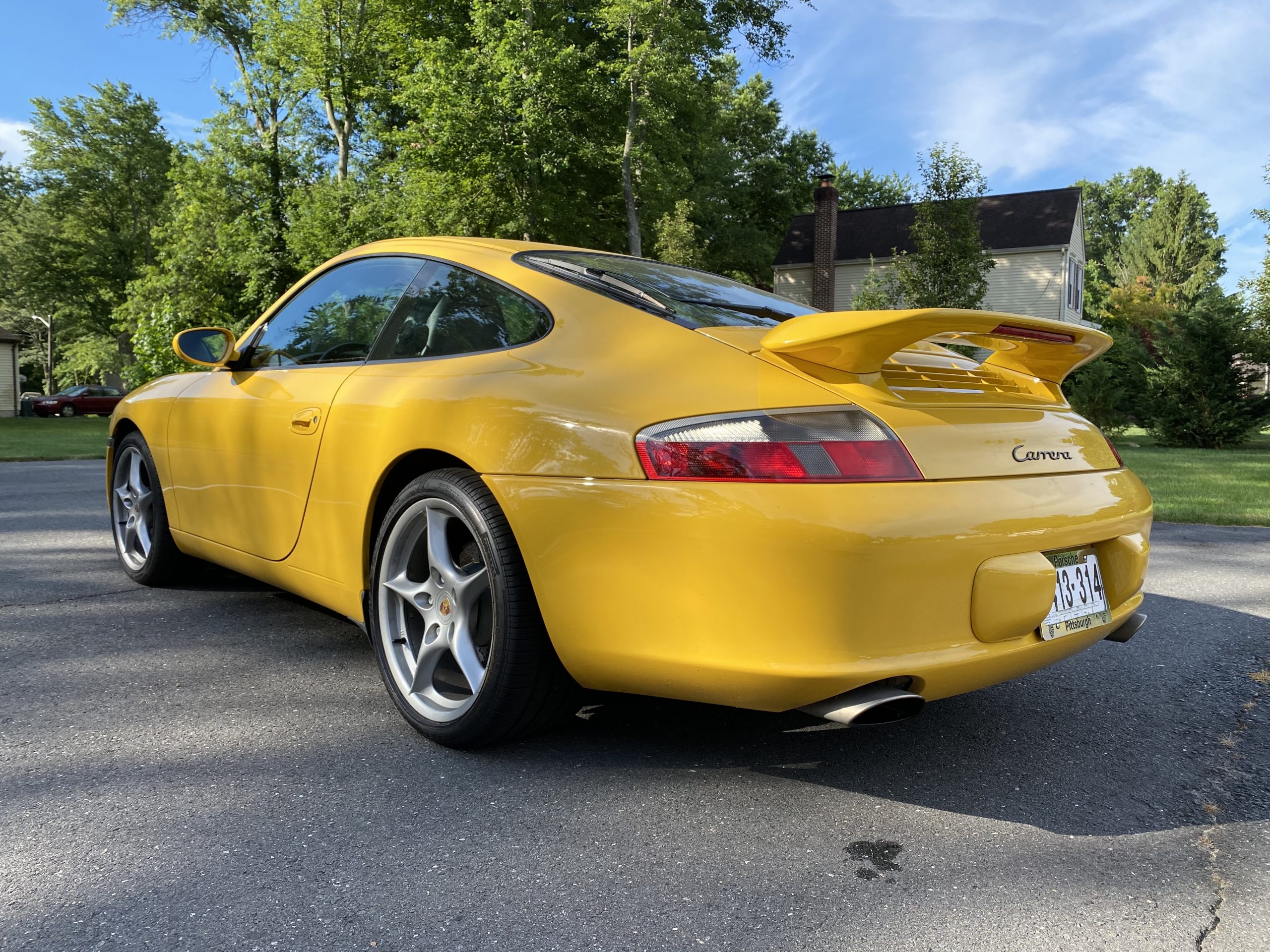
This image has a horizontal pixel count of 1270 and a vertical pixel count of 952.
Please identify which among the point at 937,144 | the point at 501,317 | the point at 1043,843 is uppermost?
the point at 937,144

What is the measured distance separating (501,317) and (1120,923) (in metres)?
2.04

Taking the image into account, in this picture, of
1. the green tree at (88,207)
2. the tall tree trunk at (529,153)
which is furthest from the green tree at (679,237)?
the green tree at (88,207)

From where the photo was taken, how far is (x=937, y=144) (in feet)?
65.0

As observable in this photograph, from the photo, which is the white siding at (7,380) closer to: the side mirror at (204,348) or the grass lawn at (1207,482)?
the grass lawn at (1207,482)

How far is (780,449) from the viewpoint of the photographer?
197cm

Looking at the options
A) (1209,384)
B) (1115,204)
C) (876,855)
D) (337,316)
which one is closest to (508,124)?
(1209,384)

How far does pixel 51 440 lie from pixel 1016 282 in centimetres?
3020

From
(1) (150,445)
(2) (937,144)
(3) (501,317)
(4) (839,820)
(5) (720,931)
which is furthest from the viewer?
(2) (937,144)

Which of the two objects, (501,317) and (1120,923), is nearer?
(1120,923)

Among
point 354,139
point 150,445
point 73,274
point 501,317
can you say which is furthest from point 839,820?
point 73,274

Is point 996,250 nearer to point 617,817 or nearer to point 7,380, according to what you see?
point 617,817

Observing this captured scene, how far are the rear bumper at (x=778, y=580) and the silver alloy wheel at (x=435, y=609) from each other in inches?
13.9

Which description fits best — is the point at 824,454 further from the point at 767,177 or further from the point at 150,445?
the point at 767,177

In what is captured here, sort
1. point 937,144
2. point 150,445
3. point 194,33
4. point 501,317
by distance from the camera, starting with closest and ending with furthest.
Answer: point 501,317 < point 150,445 < point 937,144 < point 194,33
